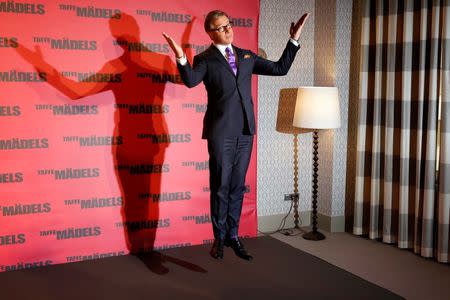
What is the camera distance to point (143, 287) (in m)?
2.97

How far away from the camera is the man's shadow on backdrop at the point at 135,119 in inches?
139

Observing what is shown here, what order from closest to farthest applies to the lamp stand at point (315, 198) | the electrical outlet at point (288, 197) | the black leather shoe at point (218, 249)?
1. the black leather shoe at point (218, 249)
2. the lamp stand at point (315, 198)
3. the electrical outlet at point (288, 197)

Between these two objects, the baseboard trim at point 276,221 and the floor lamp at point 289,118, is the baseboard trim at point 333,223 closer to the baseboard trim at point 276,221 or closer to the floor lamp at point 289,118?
the baseboard trim at point 276,221

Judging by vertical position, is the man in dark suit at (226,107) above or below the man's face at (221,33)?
below

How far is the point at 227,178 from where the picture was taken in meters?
3.08

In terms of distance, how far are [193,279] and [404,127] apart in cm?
192

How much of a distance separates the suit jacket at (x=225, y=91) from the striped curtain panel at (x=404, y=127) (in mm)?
1127

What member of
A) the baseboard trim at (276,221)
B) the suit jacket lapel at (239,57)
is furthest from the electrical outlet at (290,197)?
the suit jacket lapel at (239,57)

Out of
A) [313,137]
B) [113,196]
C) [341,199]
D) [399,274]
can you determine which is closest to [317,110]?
[313,137]

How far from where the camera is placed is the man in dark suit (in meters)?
2.99

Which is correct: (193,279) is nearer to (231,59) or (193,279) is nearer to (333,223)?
(231,59)

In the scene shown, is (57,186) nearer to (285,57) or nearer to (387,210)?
(285,57)

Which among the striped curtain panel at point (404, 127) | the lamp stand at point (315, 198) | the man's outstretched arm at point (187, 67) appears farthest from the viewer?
the lamp stand at point (315, 198)

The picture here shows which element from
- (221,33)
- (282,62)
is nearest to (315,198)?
(282,62)
